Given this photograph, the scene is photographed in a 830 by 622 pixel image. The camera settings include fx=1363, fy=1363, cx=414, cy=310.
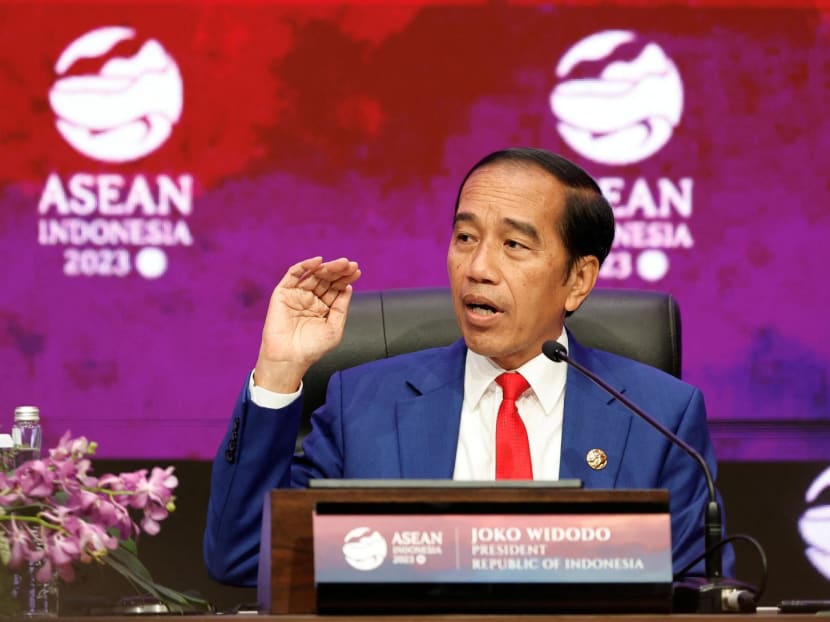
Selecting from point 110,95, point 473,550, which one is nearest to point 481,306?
point 473,550

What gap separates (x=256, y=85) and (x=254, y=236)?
14.8 inches

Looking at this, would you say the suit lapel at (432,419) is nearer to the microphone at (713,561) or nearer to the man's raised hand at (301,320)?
the man's raised hand at (301,320)

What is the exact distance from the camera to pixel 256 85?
11.1 feet

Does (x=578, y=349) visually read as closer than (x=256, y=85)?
Yes

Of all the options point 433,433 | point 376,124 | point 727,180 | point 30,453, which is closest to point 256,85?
point 376,124

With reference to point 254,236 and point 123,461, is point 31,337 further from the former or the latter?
point 254,236

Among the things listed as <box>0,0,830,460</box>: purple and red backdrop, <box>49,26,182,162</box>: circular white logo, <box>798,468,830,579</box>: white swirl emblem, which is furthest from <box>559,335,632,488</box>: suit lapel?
<box>49,26,182,162</box>: circular white logo

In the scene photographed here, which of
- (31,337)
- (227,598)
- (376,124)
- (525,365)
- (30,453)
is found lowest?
(227,598)

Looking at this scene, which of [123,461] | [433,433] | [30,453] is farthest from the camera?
[123,461]

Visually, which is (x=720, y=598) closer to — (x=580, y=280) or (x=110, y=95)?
(x=580, y=280)

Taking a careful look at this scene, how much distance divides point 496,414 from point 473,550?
0.92 metres

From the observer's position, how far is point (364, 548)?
1367mm

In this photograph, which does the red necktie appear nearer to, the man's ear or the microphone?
the man's ear

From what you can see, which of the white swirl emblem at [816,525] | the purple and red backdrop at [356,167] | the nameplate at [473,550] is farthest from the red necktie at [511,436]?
the white swirl emblem at [816,525]
